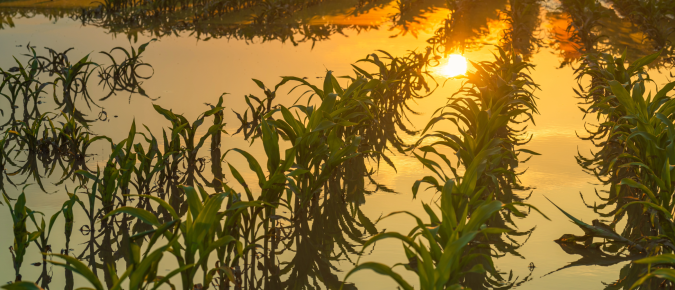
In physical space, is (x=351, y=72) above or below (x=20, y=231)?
above

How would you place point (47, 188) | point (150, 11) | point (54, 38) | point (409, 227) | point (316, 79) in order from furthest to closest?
point (150, 11) < point (54, 38) < point (316, 79) < point (47, 188) < point (409, 227)

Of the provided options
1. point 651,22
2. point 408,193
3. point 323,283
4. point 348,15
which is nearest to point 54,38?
point 348,15

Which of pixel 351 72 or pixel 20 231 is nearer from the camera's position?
pixel 20 231

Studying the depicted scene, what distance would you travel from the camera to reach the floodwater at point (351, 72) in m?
2.81

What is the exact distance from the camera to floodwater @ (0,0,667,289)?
111 inches

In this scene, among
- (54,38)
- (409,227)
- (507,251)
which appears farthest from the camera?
(54,38)

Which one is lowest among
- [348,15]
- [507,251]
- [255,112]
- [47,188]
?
[507,251]

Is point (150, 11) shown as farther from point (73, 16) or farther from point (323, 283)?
point (323, 283)

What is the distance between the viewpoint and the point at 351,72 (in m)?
6.95

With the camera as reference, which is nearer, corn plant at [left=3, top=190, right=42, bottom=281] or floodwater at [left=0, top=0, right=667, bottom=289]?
corn plant at [left=3, top=190, right=42, bottom=281]

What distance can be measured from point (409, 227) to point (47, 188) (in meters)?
2.12

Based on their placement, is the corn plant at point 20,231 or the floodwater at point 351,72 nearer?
the corn plant at point 20,231

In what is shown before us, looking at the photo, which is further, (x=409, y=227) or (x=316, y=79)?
(x=316, y=79)

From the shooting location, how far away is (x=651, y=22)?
29.9 ft
